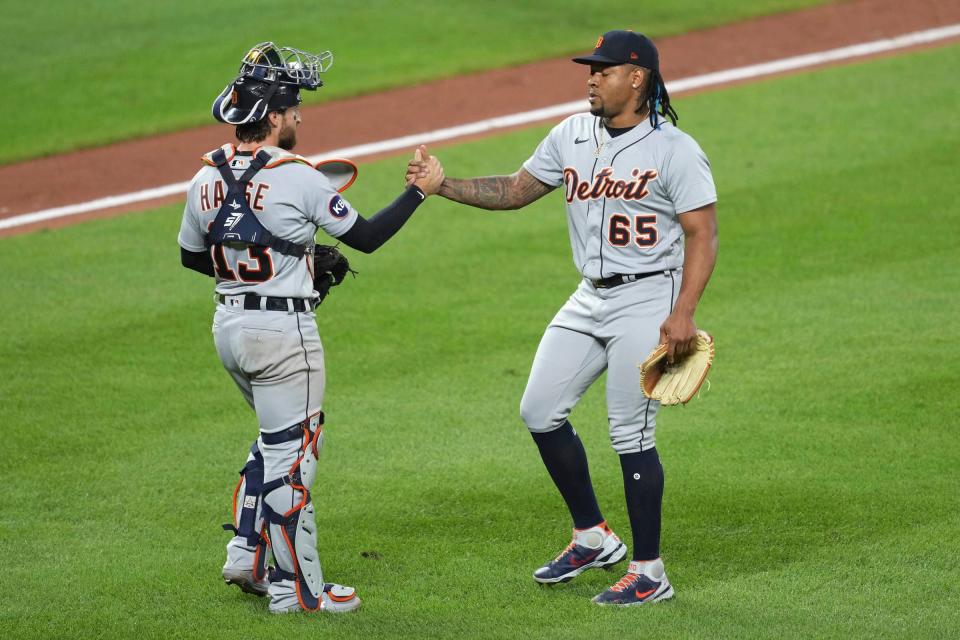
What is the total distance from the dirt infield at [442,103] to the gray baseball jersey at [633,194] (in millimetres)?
6408

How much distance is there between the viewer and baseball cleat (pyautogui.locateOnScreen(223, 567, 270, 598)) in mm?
5031

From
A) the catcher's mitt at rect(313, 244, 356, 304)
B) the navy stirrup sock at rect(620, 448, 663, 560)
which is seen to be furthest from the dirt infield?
the navy stirrup sock at rect(620, 448, 663, 560)

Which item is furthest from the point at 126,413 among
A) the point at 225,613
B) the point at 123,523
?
the point at 225,613

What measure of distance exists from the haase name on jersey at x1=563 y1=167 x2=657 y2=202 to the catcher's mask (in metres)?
1.12

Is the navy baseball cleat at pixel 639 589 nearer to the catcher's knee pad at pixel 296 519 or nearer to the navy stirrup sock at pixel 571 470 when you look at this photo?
the navy stirrup sock at pixel 571 470

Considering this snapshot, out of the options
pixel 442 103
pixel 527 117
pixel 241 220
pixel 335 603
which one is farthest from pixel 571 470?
pixel 442 103

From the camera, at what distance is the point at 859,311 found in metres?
8.30

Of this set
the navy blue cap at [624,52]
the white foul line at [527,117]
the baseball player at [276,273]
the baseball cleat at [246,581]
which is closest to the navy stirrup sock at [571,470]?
the baseball player at [276,273]

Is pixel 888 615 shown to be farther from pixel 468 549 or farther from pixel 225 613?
pixel 225 613

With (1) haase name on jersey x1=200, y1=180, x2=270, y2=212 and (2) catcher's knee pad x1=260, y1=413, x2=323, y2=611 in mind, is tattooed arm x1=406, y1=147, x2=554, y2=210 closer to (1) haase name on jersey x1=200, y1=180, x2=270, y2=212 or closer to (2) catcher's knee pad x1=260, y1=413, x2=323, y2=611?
(1) haase name on jersey x1=200, y1=180, x2=270, y2=212

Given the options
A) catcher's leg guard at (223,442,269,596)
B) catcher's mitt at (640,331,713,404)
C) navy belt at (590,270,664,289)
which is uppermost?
navy belt at (590,270,664,289)

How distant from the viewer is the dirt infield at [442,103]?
1140cm

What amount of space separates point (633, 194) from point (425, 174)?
84 centimetres

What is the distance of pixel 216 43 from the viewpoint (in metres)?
14.7
